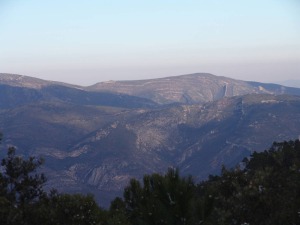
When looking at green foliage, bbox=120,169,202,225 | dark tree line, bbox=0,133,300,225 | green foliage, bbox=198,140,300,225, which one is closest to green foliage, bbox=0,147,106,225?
dark tree line, bbox=0,133,300,225

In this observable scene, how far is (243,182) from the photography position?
120 ft

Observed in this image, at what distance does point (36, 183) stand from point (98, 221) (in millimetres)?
7930

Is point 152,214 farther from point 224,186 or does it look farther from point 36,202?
point 224,186

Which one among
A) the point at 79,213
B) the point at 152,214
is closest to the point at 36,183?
the point at 79,213

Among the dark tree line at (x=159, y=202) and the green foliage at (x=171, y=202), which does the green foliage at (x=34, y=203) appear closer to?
the dark tree line at (x=159, y=202)

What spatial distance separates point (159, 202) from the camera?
61.3ft

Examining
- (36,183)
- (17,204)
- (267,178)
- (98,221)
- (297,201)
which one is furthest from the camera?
(267,178)

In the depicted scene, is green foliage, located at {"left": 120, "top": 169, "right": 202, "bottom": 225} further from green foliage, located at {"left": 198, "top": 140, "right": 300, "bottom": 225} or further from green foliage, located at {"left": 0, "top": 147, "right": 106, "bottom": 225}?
green foliage, located at {"left": 0, "top": 147, "right": 106, "bottom": 225}

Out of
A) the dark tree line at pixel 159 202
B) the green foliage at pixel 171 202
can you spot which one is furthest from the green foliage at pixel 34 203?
the green foliage at pixel 171 202

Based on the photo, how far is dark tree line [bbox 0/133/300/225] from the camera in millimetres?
18625

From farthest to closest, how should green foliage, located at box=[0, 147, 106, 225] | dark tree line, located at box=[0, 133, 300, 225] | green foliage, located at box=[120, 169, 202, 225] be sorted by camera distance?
green foliage, located at box=[0, 147, 106, 225] → dark tree line, located at box=[0, 133, 300, 225] → green foliage, located at box=[120, 169, 202, 225]

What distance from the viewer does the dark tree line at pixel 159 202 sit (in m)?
18.6

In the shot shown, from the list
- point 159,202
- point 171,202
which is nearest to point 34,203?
point 159,202

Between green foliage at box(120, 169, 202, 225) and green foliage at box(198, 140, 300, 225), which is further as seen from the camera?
green foliage at box(198, 140, 300, 225)
